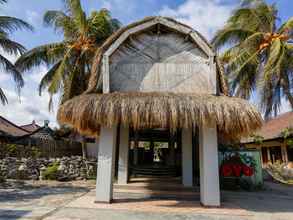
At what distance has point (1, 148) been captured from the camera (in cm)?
1141

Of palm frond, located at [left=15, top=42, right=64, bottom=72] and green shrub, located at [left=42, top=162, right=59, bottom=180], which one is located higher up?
palm frond, located at [left=15, top=42, right=64, bottom=72]

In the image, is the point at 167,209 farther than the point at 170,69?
No

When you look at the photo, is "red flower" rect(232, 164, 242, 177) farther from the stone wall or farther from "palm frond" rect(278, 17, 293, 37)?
"palm frond" rect(278, 17, 293, 37)

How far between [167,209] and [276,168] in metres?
10.5

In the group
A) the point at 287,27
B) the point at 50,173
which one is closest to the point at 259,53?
the point at 287,27

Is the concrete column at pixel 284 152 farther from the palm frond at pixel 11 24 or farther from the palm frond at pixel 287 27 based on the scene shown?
the palm frond at pixel 11 24

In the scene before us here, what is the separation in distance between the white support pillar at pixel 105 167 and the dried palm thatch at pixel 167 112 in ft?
1.83

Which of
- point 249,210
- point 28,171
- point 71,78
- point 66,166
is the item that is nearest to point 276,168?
point 249,210

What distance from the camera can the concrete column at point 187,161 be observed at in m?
8.91

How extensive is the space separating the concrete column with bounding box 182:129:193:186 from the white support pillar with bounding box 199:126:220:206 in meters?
2.65

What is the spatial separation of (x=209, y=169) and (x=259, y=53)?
9.08m

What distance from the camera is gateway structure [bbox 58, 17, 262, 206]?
580cm

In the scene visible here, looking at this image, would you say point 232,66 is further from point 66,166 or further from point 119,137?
point 66,166

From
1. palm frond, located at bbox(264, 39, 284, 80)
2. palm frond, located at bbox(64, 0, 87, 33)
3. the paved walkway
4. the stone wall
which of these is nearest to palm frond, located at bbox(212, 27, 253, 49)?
palm frond, located at bbox(264, 39, 284, 80)
